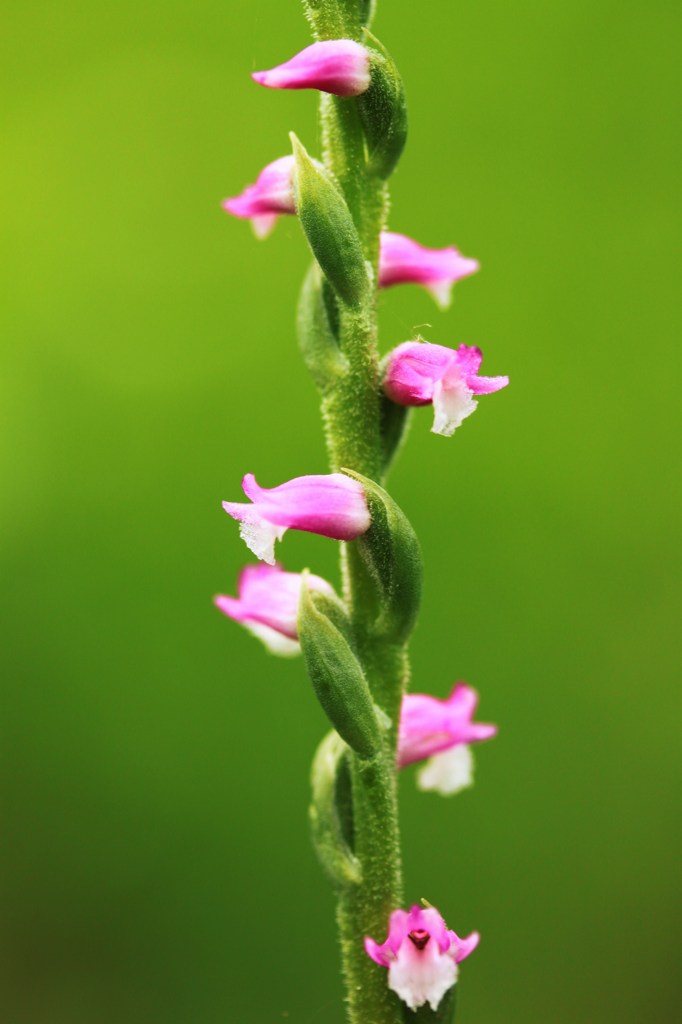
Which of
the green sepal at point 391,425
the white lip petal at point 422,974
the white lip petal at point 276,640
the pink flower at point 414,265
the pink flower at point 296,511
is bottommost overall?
the white lip petal at point 422,974

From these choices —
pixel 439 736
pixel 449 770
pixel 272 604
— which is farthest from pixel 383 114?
pixel 449 770

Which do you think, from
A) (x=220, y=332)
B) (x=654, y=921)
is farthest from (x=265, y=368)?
(x=654, y=921)

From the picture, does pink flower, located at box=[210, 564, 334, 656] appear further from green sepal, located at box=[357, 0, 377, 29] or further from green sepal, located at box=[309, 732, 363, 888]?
green sepal, located at box=[357, 0, 377, 29]

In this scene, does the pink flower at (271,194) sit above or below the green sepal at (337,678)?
above

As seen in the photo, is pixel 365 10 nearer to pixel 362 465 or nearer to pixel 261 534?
pixel 362 465

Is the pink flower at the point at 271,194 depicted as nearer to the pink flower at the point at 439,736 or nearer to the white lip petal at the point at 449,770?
the pink flower at the point at 439,736

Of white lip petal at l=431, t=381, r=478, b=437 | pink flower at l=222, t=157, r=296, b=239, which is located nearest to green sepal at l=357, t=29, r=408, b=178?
pink flower at l=222, t=157, r=296, b=239

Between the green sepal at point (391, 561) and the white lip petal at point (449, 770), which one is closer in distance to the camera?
the green sepal at point (391, 561)

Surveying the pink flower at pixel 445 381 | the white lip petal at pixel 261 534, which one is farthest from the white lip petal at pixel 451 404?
the white lip petal at pixel 261 534
